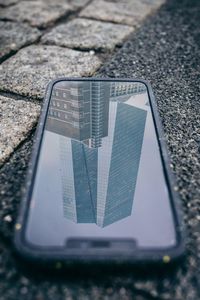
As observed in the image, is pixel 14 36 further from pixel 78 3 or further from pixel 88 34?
pixel 78 3

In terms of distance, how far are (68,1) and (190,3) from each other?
3.40 ft

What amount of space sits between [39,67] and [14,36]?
1.54 ft

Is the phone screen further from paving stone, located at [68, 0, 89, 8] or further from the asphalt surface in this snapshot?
paving stone, located at [68, 0, 89, 8]

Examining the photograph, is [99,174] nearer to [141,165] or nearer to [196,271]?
[141,165]

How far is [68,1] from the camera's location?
2.57 meters

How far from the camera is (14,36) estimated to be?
6.58ft

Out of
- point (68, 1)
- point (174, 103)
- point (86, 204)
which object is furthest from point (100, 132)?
point (68, 1)

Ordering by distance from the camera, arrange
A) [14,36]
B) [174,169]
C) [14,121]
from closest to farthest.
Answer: [174,169]
[14,121]
[14,36]

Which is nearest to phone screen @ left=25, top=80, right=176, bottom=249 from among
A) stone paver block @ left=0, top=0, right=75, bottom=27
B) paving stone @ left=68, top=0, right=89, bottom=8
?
stone paver block @ left=0, top=0, right=75, bottom=27

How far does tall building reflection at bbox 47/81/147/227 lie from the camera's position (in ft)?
3.06

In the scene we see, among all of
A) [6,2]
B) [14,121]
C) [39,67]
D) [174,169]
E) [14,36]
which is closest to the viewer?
[174,169]

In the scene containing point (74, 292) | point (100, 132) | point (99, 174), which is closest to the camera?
point (74, 292)

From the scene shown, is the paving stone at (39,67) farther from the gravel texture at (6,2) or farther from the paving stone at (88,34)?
the gravel texture at (6,2)

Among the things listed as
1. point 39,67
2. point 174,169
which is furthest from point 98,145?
point 39,67
